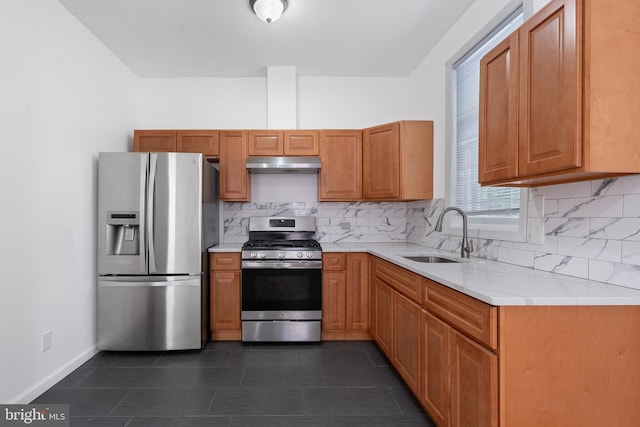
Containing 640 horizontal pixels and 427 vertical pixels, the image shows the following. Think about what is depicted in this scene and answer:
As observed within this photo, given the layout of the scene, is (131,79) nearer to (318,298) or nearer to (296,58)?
(296,58)

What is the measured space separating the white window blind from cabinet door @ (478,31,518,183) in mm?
479

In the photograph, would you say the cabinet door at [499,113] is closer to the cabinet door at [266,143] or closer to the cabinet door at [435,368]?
the cabinet door at [435,368]

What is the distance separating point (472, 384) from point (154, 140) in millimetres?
3625

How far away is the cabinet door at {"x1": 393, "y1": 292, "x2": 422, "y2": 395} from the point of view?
2121 mm

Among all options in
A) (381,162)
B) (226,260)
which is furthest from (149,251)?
(381,162)

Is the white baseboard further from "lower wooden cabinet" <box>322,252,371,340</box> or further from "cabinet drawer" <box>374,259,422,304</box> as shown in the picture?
"cabinet drawer" <box>374,259,422,304</box>

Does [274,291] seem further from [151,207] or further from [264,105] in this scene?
[264,105]

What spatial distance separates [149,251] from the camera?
298cm

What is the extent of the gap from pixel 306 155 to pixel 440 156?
1389mm

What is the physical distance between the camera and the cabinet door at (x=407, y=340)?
2.12 metres

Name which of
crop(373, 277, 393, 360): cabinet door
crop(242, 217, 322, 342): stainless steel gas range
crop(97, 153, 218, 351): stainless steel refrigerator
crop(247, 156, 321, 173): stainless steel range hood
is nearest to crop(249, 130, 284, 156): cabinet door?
crop(247, 156, 321, 173): stainless steel range hood

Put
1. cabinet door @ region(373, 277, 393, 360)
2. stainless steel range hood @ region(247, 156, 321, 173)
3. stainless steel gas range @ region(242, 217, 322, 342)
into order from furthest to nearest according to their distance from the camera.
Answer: stainless steel range hood @ region(247, 156, 321, 173) < stainless steel gas range @ region(242, 217, 322, 342) < cabinet door @ region(373, 277, 393, 360)

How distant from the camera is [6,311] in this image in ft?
6.70

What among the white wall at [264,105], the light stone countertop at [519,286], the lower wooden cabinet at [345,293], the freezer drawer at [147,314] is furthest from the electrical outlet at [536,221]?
the freezer drawer at [147,314]
